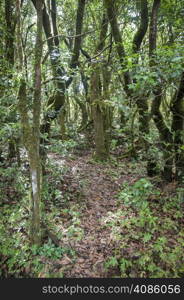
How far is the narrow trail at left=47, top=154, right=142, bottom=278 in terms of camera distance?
319 centimetres

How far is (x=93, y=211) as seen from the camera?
14.5ft

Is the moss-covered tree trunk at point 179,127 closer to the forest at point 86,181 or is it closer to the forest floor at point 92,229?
the forest at point 86,181

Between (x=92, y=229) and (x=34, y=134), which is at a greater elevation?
(x=34, y=134)

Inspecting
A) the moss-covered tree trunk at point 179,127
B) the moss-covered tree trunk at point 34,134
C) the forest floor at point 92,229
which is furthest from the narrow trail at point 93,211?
the moss-covered tree trunk at point 179,127

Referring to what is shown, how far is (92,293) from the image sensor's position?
277 cm

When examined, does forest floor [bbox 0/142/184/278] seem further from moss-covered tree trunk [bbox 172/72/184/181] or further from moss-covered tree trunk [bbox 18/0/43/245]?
moss-covered tree trunk [bbox 18/0/43/245]

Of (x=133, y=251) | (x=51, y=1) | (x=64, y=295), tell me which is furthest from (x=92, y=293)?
(x=51, y=1)

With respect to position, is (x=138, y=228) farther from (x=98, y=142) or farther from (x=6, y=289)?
(x=98, y=142)

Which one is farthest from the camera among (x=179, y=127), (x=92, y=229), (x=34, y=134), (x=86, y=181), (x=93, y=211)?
(x=86, y=181)

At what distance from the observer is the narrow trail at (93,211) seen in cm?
319

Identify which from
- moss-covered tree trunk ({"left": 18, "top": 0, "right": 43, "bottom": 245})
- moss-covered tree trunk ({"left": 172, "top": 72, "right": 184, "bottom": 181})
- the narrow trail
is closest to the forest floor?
the narrow trail

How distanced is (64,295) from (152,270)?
1386 mm

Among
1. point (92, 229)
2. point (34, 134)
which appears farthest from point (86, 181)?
point (34, 134)

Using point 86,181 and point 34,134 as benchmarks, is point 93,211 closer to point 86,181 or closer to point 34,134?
point 86,181
